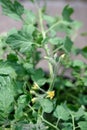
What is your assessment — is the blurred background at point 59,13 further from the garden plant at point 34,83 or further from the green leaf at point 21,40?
the green leaf at point 21,40

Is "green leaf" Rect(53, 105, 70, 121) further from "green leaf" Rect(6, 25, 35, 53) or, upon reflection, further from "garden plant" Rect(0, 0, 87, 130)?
"green leaf" Rect(6, 25, 35, 53)

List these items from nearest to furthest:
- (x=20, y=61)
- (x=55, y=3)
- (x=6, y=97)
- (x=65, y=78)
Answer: (x=6, y=97), (x=20, y=61), (x=65, y=78), (x=55, y=3)

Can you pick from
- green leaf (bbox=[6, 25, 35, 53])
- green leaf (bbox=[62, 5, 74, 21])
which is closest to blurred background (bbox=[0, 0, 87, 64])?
green leaf (bbox=[62, 5, 74, 21])

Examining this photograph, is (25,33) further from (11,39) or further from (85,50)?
(85,50)

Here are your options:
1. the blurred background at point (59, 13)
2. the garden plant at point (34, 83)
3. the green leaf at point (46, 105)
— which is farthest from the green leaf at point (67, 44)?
the blurred background at point (59, 13)

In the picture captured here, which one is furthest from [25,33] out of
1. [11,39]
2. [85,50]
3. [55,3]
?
[55,3]

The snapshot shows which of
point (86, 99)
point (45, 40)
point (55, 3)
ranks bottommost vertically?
point (86, 99)

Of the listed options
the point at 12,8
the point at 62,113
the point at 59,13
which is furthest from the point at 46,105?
the point at 59,13

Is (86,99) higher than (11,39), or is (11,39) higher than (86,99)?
(11,39)
